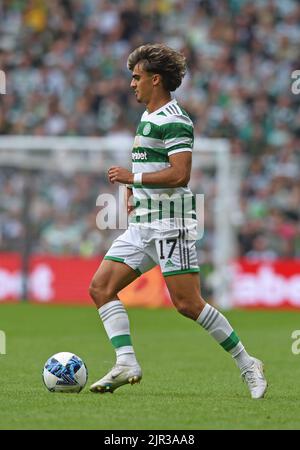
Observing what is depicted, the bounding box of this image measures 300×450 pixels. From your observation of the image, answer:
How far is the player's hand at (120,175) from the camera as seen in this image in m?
7.89

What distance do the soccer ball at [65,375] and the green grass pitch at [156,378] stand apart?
0.39 feet

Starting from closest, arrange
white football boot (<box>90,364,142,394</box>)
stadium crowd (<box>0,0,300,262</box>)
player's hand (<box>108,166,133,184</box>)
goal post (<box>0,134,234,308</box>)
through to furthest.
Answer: player's hand (<box>108,166,133,184</box>), white football boot (<box>90,364,142,394</box>), goal post (<box>0,134,234,308</box>), stadium crowd (<box>0,0,300,262</box>)

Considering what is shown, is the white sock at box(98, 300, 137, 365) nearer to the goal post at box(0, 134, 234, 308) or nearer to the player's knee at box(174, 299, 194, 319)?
the player's knee at box(174, 299, 194, 319)

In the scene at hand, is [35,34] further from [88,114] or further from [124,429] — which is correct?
[124,429]

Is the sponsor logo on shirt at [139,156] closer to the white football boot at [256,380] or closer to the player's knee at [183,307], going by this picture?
the player's knee at [183,307]

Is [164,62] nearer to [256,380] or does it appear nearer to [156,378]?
[256,380]

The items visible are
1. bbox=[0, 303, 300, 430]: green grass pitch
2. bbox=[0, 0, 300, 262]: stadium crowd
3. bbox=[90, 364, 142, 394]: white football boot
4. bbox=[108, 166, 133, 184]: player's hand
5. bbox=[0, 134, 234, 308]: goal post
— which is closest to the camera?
bbox=[0, 303, 300, 430]: green grass pitch

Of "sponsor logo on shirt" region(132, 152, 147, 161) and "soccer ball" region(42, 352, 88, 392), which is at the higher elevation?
"sponsor logo on shirt" region(132, 152, 147, 161)

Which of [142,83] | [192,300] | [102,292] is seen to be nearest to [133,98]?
[142,83]

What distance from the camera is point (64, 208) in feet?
71.7

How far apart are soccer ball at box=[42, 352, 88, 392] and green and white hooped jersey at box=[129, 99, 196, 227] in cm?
116

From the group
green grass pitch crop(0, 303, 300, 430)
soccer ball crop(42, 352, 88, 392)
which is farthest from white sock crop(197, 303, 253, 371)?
soccer ball crop(42, 352, 88, 392)

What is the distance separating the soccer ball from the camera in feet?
26.9

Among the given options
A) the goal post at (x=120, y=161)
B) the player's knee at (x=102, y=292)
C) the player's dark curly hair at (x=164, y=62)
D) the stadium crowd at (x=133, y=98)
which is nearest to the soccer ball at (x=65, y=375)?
the player's knee at (x=102, y=292)
